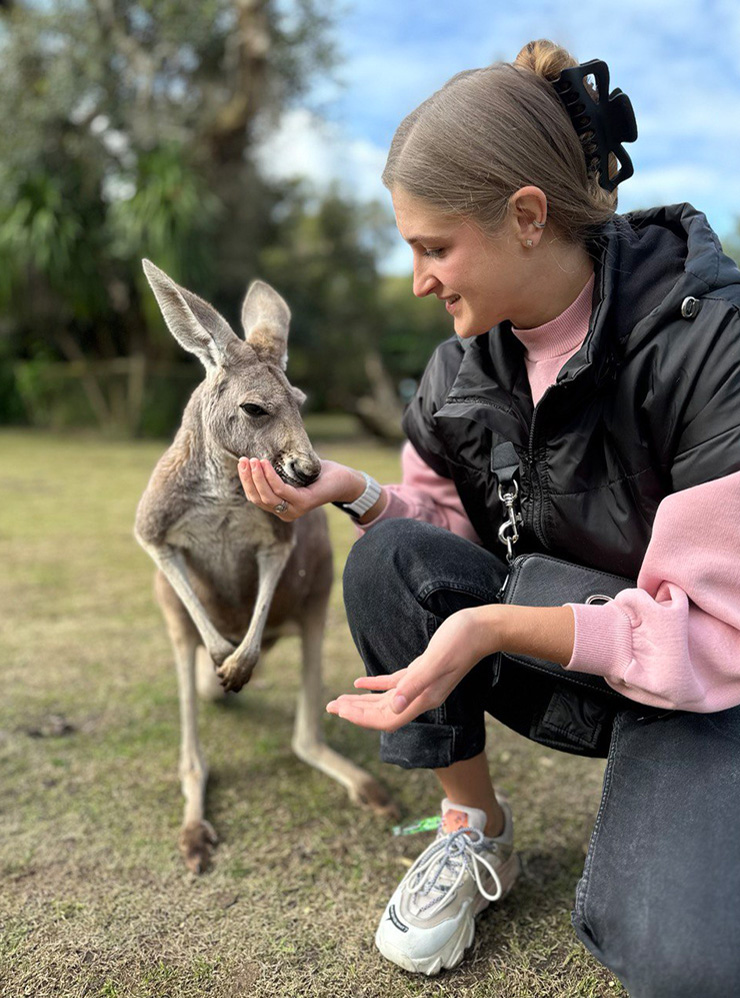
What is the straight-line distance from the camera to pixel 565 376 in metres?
1.23

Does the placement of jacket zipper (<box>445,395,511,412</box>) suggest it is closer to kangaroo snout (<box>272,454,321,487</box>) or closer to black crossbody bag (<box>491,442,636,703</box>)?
black crossbody bag (<box>491,442,636,703</box>)

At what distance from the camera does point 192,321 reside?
1503 mm

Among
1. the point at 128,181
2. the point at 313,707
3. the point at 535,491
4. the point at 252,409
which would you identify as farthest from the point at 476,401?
the point at 128,181

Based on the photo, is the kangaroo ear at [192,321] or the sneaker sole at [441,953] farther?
the kangaroo ear at [192,321]

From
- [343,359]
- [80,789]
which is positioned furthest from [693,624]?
[343,359]

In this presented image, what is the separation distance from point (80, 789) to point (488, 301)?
4.15 feet

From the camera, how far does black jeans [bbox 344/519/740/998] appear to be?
99 cm

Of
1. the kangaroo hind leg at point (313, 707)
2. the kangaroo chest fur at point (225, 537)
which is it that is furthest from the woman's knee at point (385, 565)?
the kangaroo hind leg at point (313, 707)

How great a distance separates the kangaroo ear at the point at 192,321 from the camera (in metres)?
1.48

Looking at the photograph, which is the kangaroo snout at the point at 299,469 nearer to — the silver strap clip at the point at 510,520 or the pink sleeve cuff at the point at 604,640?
the silver strap clip at the point at 510,520

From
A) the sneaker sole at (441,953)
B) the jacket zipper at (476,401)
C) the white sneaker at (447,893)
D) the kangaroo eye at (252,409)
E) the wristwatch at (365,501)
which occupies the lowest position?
the sneaker sole at (441,953)

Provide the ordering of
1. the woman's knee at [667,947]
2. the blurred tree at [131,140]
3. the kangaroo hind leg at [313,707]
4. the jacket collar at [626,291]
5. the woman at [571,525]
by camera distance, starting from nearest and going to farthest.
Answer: the woman's knee at [667,947], the woman at [571,525], the jacket collar at [626,291], the kangaroo hind leg at [313,707], the blurred tree at [131,140]

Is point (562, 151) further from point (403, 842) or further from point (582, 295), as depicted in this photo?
point (403, 842)

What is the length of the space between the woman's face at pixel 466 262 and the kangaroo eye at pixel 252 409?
13.6 inches
